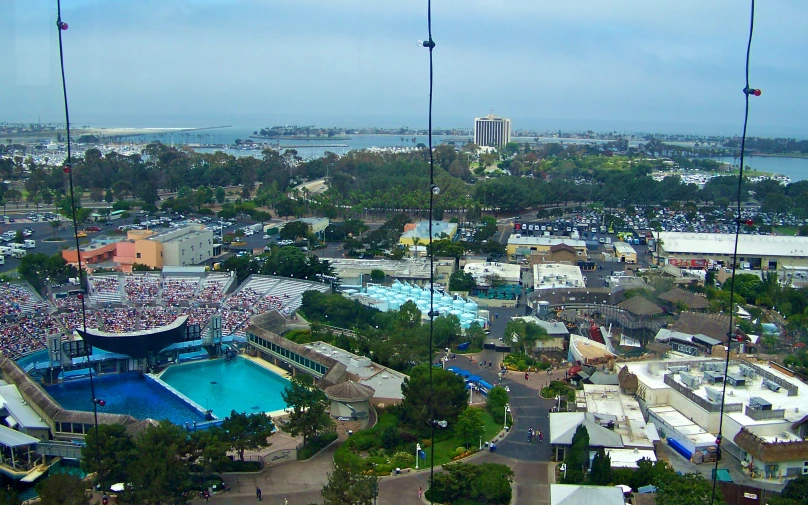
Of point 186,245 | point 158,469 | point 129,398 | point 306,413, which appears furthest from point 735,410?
point 186,245

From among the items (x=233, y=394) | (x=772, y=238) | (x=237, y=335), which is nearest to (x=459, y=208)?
(x=772, y=238)

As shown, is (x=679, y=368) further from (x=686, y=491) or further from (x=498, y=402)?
(x=686, y=491)

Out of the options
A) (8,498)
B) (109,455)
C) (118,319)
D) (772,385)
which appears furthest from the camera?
(118,319)

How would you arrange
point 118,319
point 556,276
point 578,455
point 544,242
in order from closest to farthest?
point 578,455
point 118,319
point 556,276
point 544,242

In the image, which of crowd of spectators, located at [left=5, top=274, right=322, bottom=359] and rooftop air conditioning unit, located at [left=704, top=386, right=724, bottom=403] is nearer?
rooftop air conditioning unit, located at [left=704, top=386, right=724, bottom=403]

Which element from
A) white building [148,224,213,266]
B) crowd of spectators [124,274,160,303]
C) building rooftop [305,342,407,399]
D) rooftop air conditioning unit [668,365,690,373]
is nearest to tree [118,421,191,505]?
building rooftop [305,342,407,399]

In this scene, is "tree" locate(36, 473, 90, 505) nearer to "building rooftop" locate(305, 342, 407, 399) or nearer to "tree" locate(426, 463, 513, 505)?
"tree" locate(426, 463, 513, 505)

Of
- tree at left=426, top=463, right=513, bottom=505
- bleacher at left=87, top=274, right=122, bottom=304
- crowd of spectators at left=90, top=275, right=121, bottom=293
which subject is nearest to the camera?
tree at left=426, top=463, right=513, bottom=505
